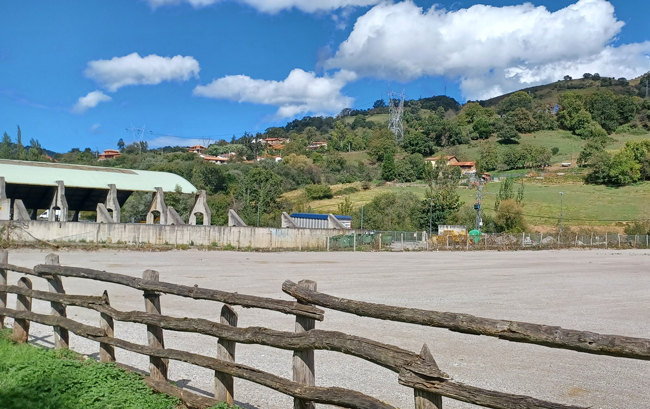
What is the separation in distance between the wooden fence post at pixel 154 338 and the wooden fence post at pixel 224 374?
913mm

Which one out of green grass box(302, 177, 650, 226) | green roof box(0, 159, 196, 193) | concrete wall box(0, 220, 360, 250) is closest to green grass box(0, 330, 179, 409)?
concrete wall box(0, 220, 360, 250)

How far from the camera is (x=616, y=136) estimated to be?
146500 mm

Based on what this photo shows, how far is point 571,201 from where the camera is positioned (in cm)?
8400

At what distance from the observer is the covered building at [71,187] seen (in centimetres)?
4334

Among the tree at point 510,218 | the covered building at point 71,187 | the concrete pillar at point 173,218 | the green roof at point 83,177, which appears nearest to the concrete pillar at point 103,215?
the covered building at point 71,187

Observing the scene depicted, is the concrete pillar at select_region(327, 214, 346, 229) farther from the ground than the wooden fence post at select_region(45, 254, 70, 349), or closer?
farther from the ground

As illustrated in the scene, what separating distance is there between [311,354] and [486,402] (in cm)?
186

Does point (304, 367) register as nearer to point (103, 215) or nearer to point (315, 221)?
point (103, 215)

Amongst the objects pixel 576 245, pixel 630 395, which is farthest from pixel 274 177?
pixel 630 395

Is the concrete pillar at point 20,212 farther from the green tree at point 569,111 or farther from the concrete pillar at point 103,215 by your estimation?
the green tree at point 569,111

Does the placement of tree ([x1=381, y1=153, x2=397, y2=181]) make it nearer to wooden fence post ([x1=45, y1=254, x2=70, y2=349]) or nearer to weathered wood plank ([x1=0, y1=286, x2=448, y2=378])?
wooden fence post ([x1=45, y1=254, x2=70, y2=349])

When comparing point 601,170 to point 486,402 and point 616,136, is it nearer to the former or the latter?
point 616,136

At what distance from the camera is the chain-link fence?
4703cm

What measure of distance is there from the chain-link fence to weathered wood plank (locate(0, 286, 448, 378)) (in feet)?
128
